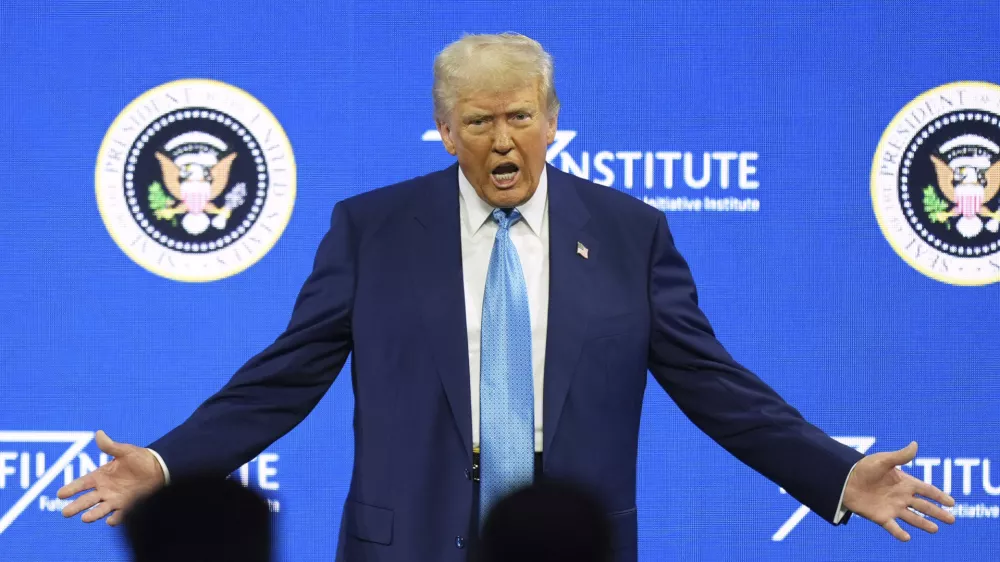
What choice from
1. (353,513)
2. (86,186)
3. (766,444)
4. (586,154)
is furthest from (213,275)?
(766,444)

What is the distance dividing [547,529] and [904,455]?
1.19m

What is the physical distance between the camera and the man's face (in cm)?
254

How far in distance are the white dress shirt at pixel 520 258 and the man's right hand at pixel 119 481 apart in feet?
1.89

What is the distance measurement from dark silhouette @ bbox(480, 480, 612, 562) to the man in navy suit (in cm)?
110

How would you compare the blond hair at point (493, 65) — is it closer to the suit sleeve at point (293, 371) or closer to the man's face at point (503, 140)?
the man's face at point (503, 140)

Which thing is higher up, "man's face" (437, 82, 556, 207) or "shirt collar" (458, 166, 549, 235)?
"man's face" (437, 82, 556, 207)

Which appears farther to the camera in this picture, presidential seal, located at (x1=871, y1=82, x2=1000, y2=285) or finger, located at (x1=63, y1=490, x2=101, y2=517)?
presidential seal, located at (x1=871, y1=82, x2=1000, y2=285)

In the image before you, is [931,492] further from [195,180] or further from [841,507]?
[195,180]

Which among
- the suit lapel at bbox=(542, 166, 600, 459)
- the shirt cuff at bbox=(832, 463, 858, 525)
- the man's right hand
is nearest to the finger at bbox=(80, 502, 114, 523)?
the man's right hand

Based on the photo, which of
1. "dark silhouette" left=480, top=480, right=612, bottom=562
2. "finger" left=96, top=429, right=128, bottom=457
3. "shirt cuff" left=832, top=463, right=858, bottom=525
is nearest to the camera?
"dark silhouette" left=480, top=480, right=612, bottom=562

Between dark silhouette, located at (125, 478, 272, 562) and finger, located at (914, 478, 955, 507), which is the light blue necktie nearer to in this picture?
finger, located at (914, 478, 955, 507)

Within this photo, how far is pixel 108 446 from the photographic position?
225cm

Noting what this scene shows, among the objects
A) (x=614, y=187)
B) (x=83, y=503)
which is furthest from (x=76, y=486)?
(x=614, y=187)

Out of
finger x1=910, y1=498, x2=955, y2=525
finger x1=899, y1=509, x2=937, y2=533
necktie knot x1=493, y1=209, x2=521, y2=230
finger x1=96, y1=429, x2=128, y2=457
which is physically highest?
necktie knot x1=493, y1=209, x2=521, y2=230
